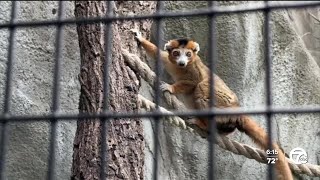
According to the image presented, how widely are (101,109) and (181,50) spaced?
1056 mm

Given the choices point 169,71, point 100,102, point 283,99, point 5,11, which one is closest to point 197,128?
point 169,71

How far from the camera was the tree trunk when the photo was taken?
342cm

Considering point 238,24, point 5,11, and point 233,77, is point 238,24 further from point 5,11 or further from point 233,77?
point 5,11

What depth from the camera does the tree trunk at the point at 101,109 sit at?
11.2ft

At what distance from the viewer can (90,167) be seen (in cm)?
339

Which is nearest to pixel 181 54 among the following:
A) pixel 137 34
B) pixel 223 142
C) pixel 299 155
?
pixel 137 34

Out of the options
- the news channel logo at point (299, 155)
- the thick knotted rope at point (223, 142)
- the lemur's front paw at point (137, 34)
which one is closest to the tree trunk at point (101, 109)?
the thick knotted rope at point (223, 142)

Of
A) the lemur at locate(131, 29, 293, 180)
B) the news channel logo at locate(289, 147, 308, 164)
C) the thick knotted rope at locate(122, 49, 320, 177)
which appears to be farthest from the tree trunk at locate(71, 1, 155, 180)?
the news channel logo at locate(289, 147, 308, 164)

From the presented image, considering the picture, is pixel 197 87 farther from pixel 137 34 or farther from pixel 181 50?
pixel 137 34

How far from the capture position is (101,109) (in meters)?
3.46

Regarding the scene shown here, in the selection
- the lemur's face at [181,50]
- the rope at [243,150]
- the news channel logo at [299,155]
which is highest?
the lemur's face at [181,50]

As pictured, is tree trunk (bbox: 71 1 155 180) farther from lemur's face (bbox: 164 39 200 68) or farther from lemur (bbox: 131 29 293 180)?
lemur's face (bbox: 164 39 200 68)

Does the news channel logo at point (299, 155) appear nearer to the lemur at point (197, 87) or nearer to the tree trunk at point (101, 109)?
the lemur at point (197, 87)

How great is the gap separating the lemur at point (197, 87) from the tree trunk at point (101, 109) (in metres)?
0.38
